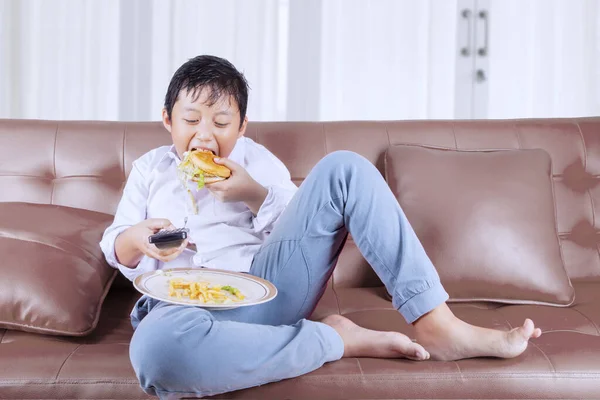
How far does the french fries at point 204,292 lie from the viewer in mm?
1375

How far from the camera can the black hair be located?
169cm

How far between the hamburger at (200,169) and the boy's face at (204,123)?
0.05m

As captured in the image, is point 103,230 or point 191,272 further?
point 103,230

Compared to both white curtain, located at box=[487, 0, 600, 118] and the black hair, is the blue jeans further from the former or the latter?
white curtain, located at box=[487, 0, 600, 118]

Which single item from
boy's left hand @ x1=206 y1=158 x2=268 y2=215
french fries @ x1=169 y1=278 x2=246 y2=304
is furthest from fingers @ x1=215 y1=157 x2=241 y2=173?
french fries @ x1=169 y1=278 x2=246 y2=304

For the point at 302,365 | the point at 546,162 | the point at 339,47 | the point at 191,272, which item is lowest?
the point at 302,365

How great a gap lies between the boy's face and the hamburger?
0.18 feet

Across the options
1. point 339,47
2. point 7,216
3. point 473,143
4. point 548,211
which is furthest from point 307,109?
point 7,216

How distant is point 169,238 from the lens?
1.50 m

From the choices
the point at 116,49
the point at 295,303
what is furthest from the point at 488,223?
the point at 116,49

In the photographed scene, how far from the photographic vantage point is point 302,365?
1.34m

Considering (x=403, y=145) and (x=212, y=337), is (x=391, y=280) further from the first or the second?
(x=403, y=145)

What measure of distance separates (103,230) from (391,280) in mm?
810

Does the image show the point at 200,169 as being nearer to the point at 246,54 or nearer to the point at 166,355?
the point at 166,355
